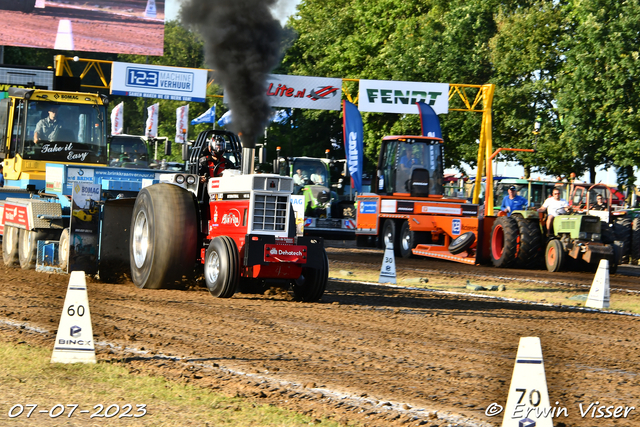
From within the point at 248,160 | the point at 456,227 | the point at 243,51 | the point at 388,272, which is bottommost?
the point at 388,272

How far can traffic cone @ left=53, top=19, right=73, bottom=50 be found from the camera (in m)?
41.1

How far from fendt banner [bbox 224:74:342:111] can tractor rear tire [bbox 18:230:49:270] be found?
12.7m

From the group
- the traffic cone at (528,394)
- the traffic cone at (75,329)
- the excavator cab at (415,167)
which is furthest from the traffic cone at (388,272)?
the traffic cone at (528,394)

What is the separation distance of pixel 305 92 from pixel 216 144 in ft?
47.9

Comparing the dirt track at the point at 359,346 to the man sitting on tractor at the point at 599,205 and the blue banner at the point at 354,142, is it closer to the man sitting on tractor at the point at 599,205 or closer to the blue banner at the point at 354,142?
the man sitting on tractor at the point at 599,205

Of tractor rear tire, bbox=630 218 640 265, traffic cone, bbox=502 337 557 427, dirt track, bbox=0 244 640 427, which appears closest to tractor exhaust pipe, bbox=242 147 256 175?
dirt track, bbox=0 244 640 427

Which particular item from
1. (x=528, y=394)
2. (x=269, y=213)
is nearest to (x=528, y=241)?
(x=269, y=213)

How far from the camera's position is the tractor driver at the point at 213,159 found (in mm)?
12516

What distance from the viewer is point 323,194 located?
28.9m

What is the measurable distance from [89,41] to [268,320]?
35725 mm

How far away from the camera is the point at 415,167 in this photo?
24.1 metres

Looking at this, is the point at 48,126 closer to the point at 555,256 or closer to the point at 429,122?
the point at 555,256

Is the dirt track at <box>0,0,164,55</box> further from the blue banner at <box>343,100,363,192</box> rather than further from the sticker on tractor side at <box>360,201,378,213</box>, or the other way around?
the sticker on tractor side at <box>360,201,378,213</box>

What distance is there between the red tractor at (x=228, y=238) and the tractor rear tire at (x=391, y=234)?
38.2 ft
